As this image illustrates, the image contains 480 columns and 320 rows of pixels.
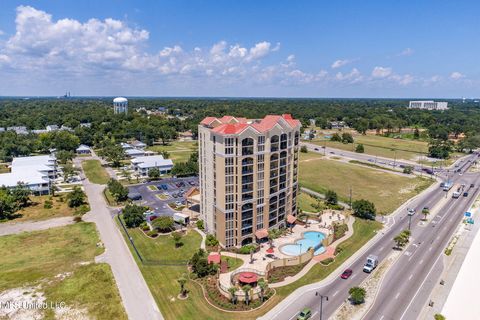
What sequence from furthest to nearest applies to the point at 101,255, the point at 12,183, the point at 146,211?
the point at 12,183 < the point at 146,211 < the point at 101,255

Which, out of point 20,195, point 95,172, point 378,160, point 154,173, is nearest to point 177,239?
point 20,195

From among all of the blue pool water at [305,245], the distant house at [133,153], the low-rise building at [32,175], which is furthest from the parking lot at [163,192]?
the distant house at [133,153]

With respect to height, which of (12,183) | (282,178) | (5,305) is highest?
(282,178)

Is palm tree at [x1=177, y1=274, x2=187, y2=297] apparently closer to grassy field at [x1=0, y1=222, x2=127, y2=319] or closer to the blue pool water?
grassy field at [x1=0, y1=222, x2=127, y2=319]

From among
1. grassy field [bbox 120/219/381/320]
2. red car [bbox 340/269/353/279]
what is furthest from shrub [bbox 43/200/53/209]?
red car [bbox 340/269/353/279]

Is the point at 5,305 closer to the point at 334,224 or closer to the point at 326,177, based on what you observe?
Answer: the point at 334,224

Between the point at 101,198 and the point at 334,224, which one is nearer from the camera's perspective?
the point at 334,224

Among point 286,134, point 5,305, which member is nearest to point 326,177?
point 286,134
